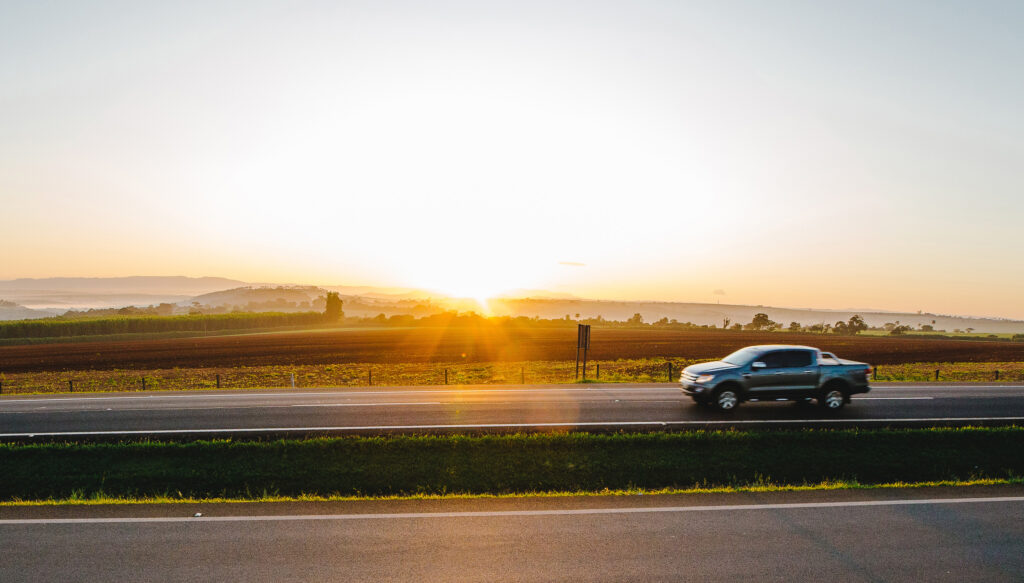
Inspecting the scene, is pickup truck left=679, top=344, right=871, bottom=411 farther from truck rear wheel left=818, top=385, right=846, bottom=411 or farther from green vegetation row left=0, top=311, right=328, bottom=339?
green vegetation row left=0, top=311, right=328, bottom=339

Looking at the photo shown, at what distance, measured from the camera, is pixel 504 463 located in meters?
11.9

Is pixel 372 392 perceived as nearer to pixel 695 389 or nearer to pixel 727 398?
pixel 695 389

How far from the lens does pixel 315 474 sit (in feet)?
37.3

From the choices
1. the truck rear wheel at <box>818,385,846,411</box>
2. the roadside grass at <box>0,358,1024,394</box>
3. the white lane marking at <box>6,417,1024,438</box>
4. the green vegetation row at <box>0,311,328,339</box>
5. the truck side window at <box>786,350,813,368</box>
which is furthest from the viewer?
the green vegetation row at <box>0,311,328,339</box>

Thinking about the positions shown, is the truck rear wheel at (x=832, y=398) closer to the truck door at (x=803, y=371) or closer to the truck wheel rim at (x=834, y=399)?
the truck wheel rim at (x=834, y=399)

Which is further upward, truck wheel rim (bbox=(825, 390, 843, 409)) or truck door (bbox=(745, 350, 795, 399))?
truck door (bbox=(745, 350, 795, 399))

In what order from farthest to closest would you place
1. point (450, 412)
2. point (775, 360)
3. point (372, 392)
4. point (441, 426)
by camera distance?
point (372, 392) < point (450, 412) < point (775, 360) < point (441, 426)

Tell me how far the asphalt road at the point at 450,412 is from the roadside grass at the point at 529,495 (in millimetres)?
4027

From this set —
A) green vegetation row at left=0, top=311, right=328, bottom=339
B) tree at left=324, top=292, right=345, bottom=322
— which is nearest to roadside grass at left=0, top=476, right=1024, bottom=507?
green vegetation row at left=0, top=311, right=328, bottom=339

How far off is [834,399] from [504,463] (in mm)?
10784

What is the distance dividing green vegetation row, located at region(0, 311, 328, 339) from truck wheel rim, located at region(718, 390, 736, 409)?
A: 93469 mm

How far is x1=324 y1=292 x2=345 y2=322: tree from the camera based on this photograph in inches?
5118

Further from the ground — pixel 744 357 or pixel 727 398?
pixel 744 357

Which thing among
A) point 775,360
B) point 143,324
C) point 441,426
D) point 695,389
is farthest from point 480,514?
point 143,324
